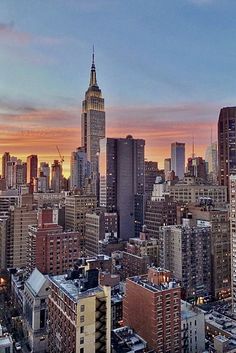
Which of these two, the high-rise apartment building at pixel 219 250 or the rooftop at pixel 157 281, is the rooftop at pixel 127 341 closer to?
the rooftop at pixel 157 281

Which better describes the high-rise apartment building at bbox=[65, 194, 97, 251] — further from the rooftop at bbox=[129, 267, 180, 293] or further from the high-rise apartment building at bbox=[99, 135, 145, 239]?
the rooftop at bbox=[129, 267, 180, 293]

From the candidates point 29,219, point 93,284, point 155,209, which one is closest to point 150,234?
point 155,209

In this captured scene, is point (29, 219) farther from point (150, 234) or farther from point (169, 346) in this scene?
point (169, 346)

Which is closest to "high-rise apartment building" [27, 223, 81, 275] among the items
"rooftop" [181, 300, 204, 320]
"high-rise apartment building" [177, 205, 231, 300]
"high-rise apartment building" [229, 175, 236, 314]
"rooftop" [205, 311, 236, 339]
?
"rooftop" [181, 300, 204, 320]

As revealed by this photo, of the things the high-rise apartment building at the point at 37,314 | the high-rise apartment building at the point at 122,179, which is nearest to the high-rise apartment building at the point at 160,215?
the high-rise apartment building at the point at 122,179

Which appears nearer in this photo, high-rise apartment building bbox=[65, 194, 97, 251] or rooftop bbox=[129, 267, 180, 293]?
rooftop bbox=[129, 267, 180, 293]

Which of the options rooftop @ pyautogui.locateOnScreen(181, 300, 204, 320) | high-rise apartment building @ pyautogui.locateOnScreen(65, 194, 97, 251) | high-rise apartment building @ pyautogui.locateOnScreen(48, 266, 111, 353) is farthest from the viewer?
high-rise apartment building @ pyautogui.locateOnScreen(65, 194, 97, 251)

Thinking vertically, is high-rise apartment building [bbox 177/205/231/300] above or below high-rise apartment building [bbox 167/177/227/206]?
below
